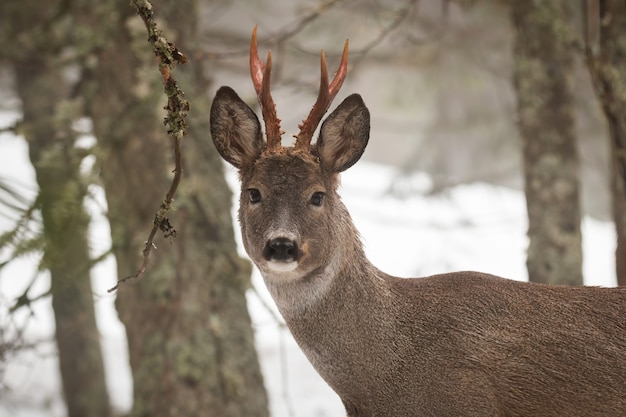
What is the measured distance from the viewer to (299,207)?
139 inches

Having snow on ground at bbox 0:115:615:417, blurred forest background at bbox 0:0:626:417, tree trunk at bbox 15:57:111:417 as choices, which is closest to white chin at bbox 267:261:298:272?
blurred forest background at bbox 0:0:626:417

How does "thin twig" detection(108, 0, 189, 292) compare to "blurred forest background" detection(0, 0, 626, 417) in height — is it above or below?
below

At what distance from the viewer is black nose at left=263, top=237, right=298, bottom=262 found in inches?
130

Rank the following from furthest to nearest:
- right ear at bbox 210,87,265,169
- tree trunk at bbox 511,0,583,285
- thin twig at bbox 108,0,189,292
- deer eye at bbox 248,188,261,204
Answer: tree trunk at bbox 511,0,583,285
deer eye at bbox 248,188,261,204
right ear at bbox 210,87,265,169
thin twig at bbox 108,0,189,292

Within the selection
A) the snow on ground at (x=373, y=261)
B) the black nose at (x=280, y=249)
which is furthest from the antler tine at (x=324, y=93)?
the snow on ground at (x=373, y=261)

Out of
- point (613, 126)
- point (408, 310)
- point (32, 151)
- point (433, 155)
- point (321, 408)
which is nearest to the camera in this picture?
point (408, 310)

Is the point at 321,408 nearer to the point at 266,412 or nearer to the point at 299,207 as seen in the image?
the point at 266,412

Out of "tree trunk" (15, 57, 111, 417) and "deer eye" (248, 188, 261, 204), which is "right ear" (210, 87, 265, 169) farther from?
"tree trunk" (15, 57, 111, 417)

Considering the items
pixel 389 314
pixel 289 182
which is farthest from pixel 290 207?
pixel 389 314

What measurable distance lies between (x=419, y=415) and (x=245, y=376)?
327 cm

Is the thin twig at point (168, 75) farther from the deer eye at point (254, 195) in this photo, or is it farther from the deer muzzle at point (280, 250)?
the deer eye at point (254, 195)

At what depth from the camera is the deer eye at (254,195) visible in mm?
3590

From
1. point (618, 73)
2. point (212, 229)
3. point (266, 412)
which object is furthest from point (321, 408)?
point (618, 73)

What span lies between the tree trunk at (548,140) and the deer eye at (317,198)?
294 centimetres
